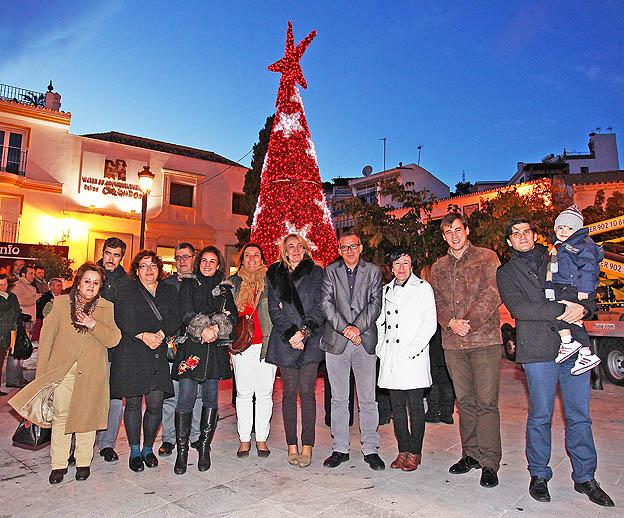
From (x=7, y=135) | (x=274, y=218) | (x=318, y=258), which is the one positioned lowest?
(x=318, y=258)

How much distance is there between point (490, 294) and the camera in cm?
407

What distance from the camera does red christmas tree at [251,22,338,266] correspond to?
9.42 meters

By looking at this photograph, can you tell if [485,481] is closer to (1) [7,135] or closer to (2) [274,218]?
(2) [274,218]

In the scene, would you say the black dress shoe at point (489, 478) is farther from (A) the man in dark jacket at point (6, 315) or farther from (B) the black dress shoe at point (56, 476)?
(A) the man in dark jacket at point (6, 315)

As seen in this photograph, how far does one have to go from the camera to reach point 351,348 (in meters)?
4.45

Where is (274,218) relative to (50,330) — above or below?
above

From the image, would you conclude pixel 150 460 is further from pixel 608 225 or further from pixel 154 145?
pixel 154 145

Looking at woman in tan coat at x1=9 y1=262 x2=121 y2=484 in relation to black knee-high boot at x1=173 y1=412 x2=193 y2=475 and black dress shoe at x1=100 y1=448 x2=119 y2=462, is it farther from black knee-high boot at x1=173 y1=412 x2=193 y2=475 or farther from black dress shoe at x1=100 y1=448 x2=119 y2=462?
black knee-high boot at x1=173 y1=412 x2=193 y2=475

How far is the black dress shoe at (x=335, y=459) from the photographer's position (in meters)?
4.25

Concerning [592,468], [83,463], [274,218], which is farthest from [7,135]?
[592,468]

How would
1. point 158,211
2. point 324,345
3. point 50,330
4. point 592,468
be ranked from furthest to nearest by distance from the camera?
point 158,211, point 324,345, point 50,330, point 592,468

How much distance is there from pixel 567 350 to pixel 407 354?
4.31 feet

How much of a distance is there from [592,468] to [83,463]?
420 centimetres

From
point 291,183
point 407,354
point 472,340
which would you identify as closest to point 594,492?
point 472,340
